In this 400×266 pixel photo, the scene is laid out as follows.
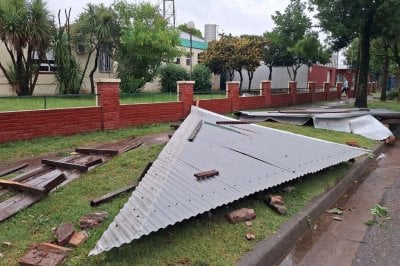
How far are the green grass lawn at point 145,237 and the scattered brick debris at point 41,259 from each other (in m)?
0.11

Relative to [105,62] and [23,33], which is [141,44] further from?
[23,33]

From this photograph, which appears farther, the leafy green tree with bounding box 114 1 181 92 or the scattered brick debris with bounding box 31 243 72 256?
the leafy green tree with bounding box 114 1 181 92

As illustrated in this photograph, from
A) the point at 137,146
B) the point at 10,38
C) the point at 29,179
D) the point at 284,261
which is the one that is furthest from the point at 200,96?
the point at 284,261

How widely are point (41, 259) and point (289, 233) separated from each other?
7.86 ft

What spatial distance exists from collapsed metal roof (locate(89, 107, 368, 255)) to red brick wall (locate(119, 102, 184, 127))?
386cm

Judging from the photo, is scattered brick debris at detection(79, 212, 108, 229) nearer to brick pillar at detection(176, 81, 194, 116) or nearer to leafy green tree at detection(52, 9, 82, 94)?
brick pillar at detection(176, 81, 194, 116)

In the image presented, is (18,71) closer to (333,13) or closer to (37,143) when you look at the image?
(37,143)

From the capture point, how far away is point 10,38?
14.4 m

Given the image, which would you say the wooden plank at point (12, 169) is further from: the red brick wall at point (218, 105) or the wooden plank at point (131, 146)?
the red brick wall at point (218, 105)

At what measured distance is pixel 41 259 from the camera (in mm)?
2975

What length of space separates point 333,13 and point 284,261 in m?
14.4

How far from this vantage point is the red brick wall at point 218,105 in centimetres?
1329

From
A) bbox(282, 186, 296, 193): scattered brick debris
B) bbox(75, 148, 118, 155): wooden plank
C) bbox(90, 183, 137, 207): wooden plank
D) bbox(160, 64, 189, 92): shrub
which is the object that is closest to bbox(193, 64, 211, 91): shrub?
bbox(160, 64, 189, 92): shrub

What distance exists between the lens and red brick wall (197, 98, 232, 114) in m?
13.3
